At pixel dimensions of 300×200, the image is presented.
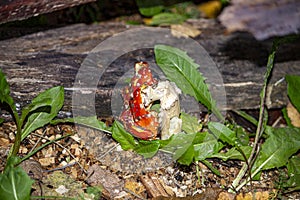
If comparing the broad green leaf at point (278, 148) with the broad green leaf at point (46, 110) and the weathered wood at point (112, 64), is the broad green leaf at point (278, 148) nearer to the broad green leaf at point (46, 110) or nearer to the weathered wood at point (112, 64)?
the weathered wood at point (112, 64)

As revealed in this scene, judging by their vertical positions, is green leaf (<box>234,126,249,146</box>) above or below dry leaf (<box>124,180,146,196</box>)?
below

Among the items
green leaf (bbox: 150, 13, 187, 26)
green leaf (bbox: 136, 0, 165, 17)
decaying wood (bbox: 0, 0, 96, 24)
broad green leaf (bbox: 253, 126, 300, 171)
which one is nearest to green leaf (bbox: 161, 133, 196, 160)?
broad green leaf (bbox: 253, 126, 300, 171)

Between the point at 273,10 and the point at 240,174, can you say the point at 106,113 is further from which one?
the point at 273,10

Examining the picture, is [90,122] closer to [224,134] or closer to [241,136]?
[224,134]

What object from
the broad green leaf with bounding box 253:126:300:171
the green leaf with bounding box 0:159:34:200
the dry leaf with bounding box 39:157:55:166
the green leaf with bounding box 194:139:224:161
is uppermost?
the green leaf with bounding box 0:159:34:200

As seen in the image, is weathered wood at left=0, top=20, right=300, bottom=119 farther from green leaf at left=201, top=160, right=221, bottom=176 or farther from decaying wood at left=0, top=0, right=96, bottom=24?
green leaf at left=201, top=160, right=221, bottom=176
